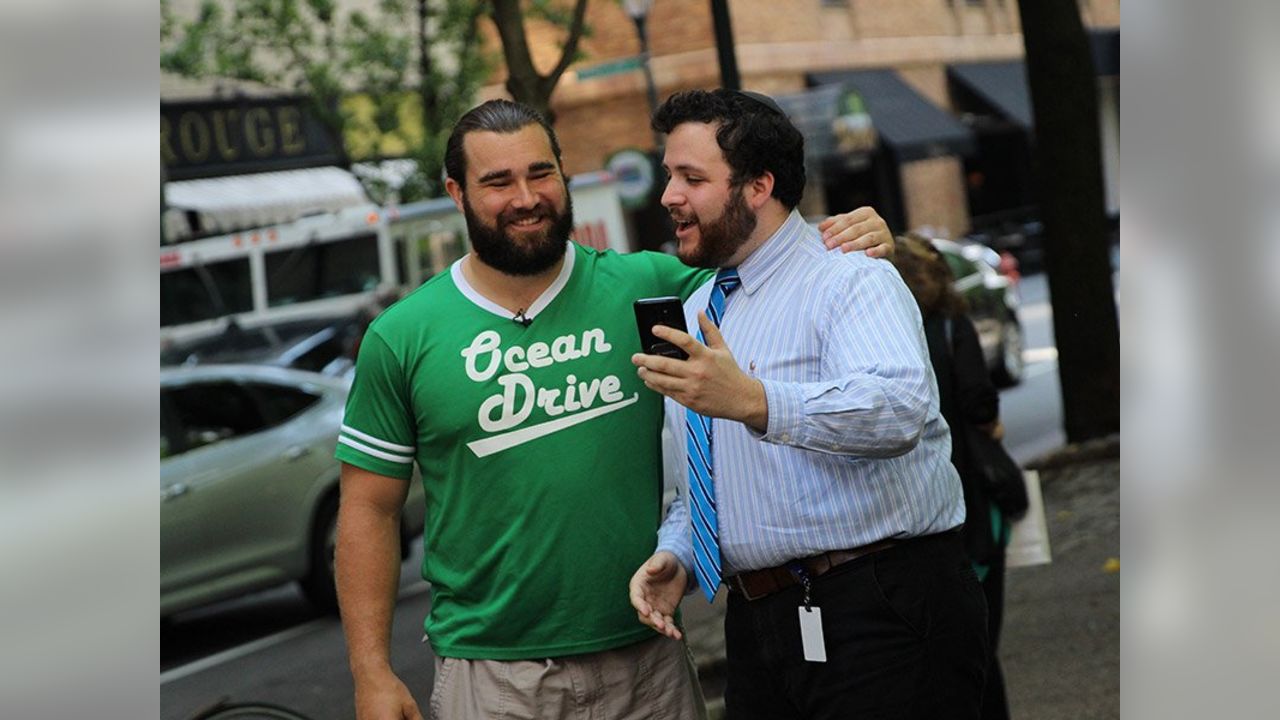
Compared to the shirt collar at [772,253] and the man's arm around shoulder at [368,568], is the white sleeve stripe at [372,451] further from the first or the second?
the shirt collar at [772,253]

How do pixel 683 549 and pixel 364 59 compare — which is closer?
pixel 683 549

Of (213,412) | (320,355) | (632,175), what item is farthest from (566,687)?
(632,175)

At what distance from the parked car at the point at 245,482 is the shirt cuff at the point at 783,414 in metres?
6.89

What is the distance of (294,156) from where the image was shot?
95.1ft

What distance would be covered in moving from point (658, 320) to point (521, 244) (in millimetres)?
599

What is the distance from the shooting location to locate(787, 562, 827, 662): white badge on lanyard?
3.29m

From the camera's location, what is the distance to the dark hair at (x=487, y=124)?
11.7 ft

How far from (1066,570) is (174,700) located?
470cm

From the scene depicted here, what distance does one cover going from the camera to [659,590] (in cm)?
345

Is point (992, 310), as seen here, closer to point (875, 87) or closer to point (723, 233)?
point (723, 233)

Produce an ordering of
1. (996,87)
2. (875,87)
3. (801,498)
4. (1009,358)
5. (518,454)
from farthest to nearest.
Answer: (996,87), (875,87), (1009,358), (518,454), (801,498)

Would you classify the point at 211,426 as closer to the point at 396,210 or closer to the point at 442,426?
the point at 442,426

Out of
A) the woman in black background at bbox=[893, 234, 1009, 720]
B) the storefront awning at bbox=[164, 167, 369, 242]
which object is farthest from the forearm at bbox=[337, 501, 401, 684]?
the storefront awning at bbox=[164, 167, 369, 242]

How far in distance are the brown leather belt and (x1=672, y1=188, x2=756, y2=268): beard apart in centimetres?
64
